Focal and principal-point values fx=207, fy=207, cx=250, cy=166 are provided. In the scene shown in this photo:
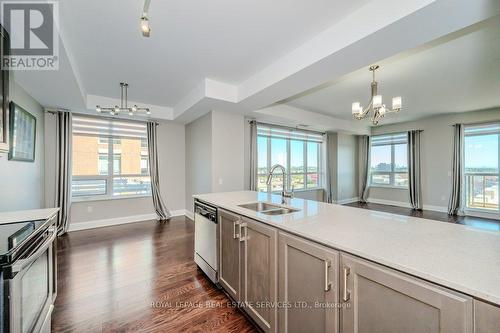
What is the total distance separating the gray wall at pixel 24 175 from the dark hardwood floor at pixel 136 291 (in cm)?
92

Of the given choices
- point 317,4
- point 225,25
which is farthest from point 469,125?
point 225,25

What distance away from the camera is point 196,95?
363cm

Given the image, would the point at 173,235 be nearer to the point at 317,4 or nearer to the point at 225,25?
the point at 225,25

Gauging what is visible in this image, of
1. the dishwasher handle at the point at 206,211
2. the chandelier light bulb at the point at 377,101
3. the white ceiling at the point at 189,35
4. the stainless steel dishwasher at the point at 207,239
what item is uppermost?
the white ceiling at the point at 189,35

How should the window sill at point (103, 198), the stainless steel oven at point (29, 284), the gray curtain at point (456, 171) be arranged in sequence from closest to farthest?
the stainless steel oven at point (29, 284)
the window sill at point (103, 198)
the gray curtain at point (456, 171)

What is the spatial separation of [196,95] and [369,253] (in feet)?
11.4

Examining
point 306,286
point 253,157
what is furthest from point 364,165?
point 306,286

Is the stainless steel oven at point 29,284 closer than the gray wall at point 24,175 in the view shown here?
Yes

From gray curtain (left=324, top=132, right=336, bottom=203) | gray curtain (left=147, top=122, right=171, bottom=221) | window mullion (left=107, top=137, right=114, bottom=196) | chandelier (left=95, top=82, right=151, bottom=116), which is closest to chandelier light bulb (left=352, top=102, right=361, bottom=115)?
chandelier (left=95, top=82, right=151, bottom=116)

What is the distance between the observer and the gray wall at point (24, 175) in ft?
8.20

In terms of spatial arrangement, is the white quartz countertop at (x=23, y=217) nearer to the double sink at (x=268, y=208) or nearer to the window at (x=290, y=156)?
the double sink at (x=268, y=208)

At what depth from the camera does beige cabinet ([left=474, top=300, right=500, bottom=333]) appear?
672 millimetres

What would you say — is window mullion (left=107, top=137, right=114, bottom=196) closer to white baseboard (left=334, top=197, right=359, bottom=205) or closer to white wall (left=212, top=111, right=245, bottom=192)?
white wall (left=212, top=111, right=245, bottom=192)

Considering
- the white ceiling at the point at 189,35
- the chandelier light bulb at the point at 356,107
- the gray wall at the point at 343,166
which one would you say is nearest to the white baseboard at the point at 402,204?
the gray wall at the point at 343,166
